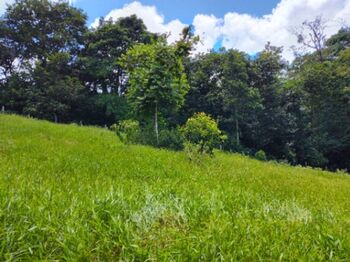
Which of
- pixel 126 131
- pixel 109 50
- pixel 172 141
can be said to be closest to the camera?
pixel 126 131

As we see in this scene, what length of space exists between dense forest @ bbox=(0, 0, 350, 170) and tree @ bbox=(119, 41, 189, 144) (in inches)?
493

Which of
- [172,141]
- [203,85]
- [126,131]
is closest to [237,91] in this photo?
[203,85]

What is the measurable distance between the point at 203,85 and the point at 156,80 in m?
20.8

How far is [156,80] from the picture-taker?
15.8m

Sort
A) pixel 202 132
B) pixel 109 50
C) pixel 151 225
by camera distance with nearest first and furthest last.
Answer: pixel 151 225
pixel 202 132
pixel 109 50

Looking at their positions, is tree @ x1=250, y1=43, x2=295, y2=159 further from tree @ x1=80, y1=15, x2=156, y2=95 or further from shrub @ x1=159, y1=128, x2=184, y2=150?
shrub @ x1=159, y1=128, x2=184, y2=150

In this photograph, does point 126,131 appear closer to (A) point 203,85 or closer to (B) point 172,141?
(B) point 172,141


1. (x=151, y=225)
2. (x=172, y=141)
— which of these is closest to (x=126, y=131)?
(x=172, y=141)

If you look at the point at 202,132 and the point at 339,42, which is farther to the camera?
the point at 339,42

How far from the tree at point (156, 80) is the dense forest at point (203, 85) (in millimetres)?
12531

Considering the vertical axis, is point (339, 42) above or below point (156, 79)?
above

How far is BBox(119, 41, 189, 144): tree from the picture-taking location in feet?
52.1

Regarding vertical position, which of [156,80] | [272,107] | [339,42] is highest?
[339,42]

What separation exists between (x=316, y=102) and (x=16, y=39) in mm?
30534
